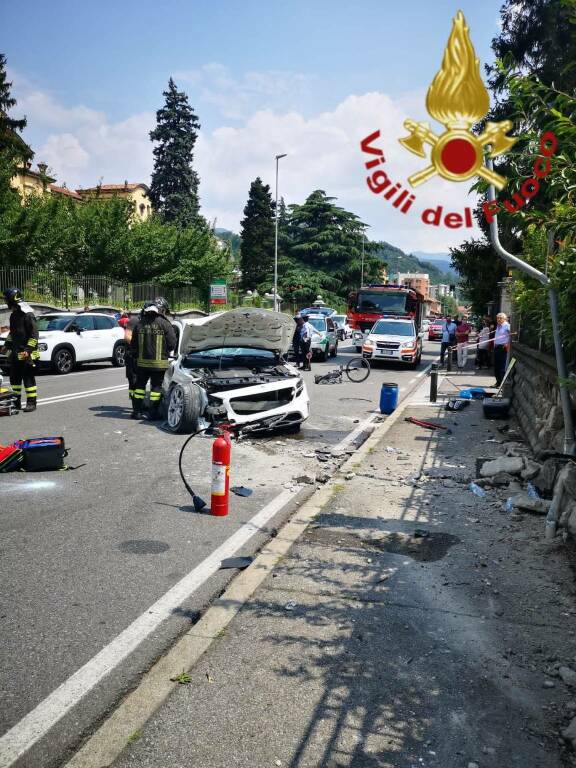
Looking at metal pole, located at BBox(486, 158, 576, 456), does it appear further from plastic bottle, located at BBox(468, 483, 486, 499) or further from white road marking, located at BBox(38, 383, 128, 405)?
white road marking, located at BBox(38, 383, 128, 405)

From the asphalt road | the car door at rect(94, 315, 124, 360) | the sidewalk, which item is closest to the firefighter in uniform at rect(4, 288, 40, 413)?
the asphalt road

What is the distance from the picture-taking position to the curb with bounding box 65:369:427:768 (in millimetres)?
2670

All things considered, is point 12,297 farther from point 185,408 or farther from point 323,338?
point 323,338

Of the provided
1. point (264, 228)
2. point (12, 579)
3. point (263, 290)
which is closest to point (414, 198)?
point (12, 579)

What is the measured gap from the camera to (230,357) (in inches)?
405

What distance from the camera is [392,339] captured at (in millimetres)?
22172

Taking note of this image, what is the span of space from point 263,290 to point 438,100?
→ 6174cm

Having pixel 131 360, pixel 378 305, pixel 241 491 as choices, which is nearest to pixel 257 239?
pixel 378 305

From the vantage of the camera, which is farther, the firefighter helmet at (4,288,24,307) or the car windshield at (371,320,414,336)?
the car windshield at (371,320,414,336)

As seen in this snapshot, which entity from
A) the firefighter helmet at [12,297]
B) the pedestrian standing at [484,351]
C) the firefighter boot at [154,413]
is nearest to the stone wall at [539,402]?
the firefighter boot at [154,413]

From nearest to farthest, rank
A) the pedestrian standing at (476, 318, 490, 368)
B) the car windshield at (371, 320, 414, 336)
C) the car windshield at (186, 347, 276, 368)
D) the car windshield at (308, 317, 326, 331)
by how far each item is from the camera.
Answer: the car windshield at (186, 347, 276, 368) → the pedestrian standing at (476, 318, 490, 368) → the car windshield at (371, 320, 414, 336) → the car windshield at (308, 317, 326, 331)

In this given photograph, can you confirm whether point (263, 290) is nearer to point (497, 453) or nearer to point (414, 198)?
point (497, 453)

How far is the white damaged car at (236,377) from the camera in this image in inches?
357

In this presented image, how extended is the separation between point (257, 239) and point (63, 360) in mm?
52122
